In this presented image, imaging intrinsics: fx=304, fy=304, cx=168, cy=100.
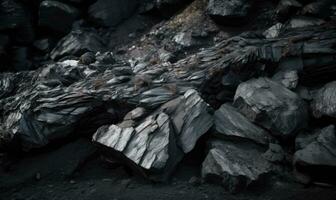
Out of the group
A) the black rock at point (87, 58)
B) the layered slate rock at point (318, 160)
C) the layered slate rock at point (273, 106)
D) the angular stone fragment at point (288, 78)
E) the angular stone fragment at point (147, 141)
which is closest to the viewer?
the layered slate rock at point (318, 160)

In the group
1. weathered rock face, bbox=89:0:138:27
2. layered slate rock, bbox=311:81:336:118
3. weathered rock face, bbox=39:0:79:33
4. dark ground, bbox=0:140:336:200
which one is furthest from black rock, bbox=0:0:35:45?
layered slate rock, bbox=311:81:336:118

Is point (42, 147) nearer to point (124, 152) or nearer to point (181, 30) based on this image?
point (124, 152)

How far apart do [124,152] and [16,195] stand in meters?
2.90

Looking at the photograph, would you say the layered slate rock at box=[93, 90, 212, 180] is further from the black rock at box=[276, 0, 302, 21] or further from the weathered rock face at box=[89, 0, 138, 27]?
the weathered rock face at box=[89, 0, 138, 27]

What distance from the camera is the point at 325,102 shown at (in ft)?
26.1

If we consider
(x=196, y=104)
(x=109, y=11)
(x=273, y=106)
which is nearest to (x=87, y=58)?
(x=109, y=11)

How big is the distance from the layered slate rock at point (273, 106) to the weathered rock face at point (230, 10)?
3.68 m

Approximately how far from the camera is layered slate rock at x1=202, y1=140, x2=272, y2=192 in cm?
673

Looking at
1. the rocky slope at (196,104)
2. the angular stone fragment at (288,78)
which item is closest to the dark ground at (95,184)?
the rocky slope at (196,104)

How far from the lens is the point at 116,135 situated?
764 centimetres

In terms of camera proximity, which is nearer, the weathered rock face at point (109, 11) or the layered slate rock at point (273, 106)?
the layered slate rock at point (273, 106)

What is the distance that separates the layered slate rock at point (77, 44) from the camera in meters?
12.7

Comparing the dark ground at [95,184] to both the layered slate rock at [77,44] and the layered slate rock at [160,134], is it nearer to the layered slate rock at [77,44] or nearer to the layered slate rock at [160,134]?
the layered slate rock at [160,134]

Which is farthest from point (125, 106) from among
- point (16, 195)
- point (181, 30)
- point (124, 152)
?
point (181, 30)
